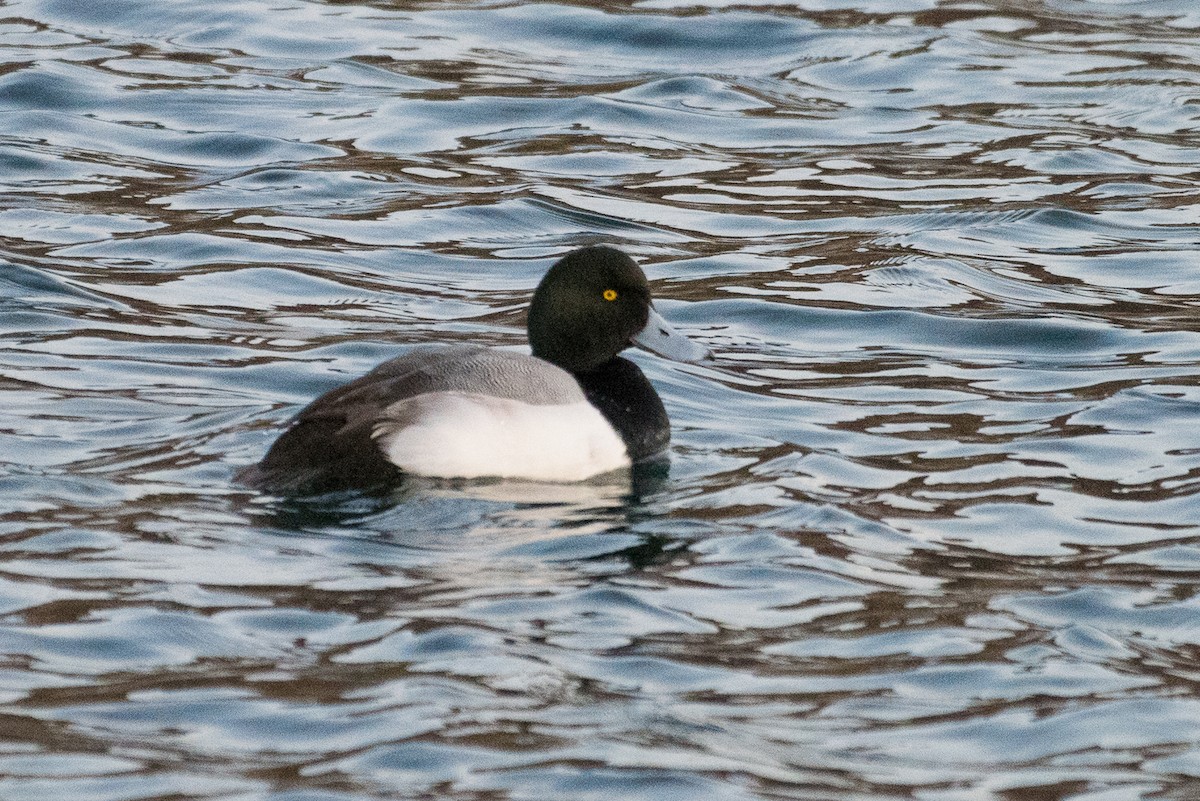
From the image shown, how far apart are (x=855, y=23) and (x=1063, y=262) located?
482cm

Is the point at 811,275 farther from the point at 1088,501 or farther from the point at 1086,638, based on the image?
the point at 1086,638

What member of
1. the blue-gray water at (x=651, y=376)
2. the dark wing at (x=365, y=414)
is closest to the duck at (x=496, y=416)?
the dark wing at (x=365, y=414)

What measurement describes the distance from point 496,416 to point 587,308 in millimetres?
845

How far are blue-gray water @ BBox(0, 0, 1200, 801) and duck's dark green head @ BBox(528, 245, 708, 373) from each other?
1.84 feet

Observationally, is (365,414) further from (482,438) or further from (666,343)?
(666,343)

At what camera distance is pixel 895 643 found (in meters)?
5.38

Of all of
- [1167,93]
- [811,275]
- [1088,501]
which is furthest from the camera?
[1167,93]

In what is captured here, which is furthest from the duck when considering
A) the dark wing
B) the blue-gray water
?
the blue-gray water

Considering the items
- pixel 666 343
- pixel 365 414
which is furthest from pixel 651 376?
pixel 365 414

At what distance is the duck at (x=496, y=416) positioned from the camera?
6.52m

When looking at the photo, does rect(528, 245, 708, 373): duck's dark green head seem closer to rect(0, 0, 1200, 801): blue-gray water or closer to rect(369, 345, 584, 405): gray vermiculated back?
rect(369, 345, 584, 405): gray vermiculated back

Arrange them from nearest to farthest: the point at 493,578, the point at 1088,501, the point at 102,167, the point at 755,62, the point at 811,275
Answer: the point at 493,578 < the point at 1088,501 < the point at 811,275 < the point at 102,167 < the point at 755,62

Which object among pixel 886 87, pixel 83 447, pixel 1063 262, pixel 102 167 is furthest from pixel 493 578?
pixel 886 87

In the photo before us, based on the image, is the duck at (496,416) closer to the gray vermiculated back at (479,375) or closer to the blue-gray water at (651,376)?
the gray vermiculated back at (479,375)
